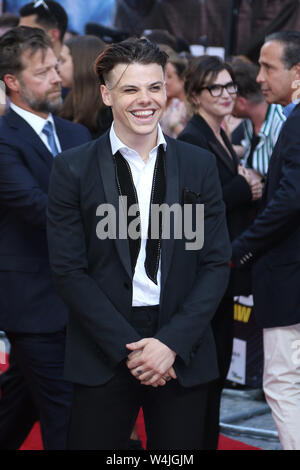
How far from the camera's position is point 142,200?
8.29 feet

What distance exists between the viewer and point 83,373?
2475mm

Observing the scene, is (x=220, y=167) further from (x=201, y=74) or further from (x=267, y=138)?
(x=267, y=138)

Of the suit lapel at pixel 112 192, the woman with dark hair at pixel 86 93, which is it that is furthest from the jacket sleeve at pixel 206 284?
the woman with dark hair at pixel 86 93

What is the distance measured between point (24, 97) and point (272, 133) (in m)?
1.71

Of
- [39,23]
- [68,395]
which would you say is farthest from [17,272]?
[39,23]

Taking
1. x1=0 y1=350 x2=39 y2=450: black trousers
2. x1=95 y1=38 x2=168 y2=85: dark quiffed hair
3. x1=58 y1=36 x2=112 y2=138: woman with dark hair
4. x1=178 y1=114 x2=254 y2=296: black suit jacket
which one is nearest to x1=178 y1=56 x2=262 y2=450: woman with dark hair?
x1=178 y1=114 x2=254 y2=296: black suit jacket

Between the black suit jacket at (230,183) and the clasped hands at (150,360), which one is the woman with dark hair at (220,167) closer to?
the black suit jacket at (230,183)

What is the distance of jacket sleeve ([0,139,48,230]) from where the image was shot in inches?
124

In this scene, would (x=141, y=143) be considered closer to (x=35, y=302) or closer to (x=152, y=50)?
(x=152, y=50)

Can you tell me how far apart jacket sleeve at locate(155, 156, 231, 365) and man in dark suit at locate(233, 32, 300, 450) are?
65 cm

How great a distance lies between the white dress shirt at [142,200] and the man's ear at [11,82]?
40.0 inches

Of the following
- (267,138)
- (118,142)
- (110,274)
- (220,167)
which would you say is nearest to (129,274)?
(110,274)

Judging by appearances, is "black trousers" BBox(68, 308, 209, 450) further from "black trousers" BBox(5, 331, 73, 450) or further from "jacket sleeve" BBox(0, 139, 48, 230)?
"jacket sleeve" BBox(0, 139, 48, 230)

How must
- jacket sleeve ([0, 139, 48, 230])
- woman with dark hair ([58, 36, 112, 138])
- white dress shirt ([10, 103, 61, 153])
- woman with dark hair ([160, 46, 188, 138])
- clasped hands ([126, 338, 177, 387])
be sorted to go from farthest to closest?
woman with dark hair ([160, 46, 188, 138]) < woman with dark hair ([58, 36, 112, 138]) < white dress shirt ([10, 103, 61, 153]) < jacket sleeve ([0, 139, 48, 230]) < clasped hands ([126, 338, 177, 387])
